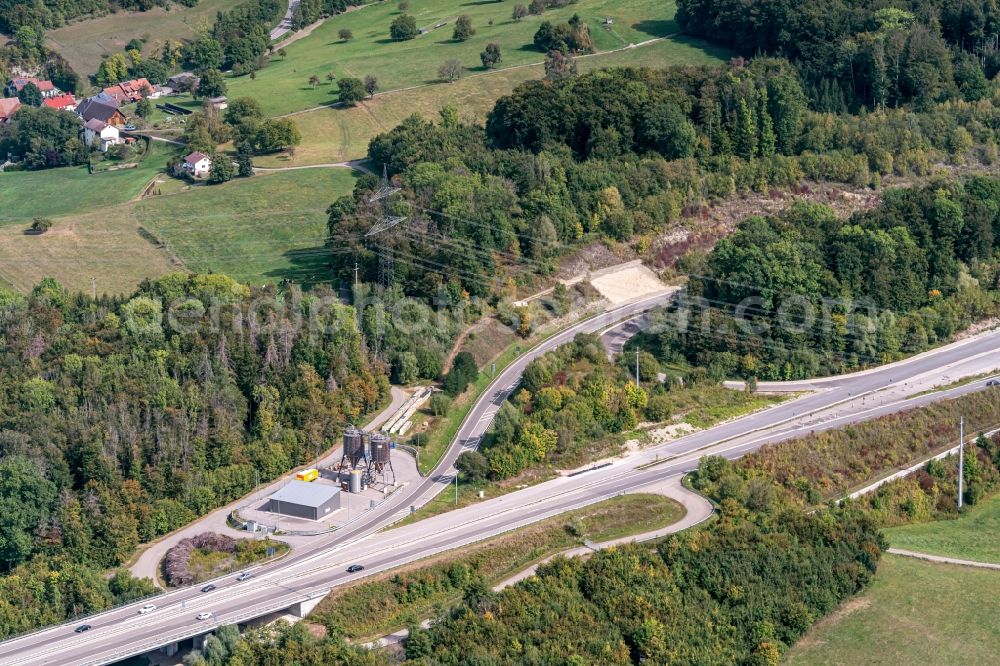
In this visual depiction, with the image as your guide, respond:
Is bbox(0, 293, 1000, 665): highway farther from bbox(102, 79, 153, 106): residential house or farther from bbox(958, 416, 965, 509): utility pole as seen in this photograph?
→ bbox(102, 79, 153, 106): residential house

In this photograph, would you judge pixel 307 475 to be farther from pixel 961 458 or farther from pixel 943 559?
pixel 961 458

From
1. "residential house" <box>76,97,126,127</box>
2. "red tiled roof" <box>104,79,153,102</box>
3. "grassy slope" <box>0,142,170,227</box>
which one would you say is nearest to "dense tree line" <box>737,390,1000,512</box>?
"grassy slope" <box>0,142,170,227</box>

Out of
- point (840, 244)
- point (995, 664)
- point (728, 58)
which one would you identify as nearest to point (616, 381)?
point (840, 244)

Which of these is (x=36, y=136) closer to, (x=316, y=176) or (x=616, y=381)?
(x=316, y=176)

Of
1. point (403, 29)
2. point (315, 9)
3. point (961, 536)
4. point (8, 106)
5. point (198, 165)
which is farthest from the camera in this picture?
point (315, 9)

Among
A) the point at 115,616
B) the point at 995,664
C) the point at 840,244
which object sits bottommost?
the point at 995,664

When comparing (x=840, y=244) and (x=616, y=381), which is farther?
(x=840, y=244)

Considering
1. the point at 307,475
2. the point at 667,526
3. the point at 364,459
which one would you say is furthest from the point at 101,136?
the point at 667,526

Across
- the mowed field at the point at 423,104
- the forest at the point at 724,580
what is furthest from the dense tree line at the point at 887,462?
the mowed field at the point at 423,104
